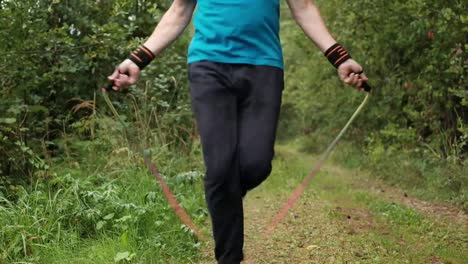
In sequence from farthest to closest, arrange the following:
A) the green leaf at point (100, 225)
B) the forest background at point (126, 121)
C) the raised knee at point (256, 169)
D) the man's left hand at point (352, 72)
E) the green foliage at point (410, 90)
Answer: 1. the green foliage at point (410, 90)
2. the forest background at point (126, 121)
3. the green leaf at point (100, 225)
4. the man's left hand at point (352, 72)
5. the raised knee at point (256, 169)

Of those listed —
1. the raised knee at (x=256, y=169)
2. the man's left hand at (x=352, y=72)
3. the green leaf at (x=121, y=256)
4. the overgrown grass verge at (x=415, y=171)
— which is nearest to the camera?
the raised knee at (x=256, y=169)

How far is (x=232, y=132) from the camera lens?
9.95ft

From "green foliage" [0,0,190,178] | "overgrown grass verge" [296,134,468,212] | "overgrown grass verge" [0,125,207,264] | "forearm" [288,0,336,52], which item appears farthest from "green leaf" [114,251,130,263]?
"overgrown grass verge" [296,134,468,212]

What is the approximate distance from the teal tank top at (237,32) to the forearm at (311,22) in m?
0.22

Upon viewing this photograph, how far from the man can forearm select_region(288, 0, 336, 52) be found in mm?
59

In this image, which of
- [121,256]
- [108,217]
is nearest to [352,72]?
[121,256]

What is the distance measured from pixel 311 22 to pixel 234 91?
591 millimetres

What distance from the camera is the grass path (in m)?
4.46

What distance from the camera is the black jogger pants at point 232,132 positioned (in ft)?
9.84

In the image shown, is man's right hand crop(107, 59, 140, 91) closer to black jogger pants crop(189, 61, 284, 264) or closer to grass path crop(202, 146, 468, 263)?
black jogger pants crop(189, 61, 284, 264)

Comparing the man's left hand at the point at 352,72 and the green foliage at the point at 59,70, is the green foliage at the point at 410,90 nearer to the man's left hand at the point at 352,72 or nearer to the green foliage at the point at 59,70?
the green foliage at the point at 59,70

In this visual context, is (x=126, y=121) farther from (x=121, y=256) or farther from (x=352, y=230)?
(x=121, y=256)

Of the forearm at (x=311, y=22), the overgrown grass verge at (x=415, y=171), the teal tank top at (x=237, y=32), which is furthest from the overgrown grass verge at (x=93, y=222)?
the overgrown grass verge at (x=415, y=171)

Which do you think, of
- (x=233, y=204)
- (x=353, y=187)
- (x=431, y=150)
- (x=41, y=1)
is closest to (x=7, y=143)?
(x=41, y=1)
